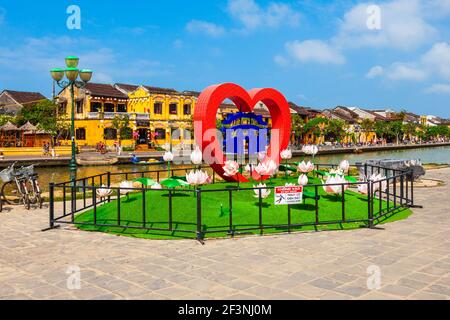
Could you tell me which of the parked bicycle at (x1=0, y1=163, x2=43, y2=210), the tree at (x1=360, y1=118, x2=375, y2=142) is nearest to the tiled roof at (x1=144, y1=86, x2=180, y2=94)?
the parked bicycle at (x1=0, y1=163, x2=43, y2=210)

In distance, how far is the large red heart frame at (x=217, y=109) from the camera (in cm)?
1250

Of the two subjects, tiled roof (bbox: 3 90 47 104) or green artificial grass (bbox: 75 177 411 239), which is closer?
green artificial grass (bbox: 75 177 411 239)

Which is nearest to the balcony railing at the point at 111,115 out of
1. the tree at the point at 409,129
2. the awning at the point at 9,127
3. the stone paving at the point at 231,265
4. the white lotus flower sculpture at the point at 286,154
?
the awning at the point at 9,127

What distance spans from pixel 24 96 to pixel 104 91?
13666mm

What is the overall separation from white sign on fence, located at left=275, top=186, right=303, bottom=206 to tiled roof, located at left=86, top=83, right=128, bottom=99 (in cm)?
4559

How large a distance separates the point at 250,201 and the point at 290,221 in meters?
1.97

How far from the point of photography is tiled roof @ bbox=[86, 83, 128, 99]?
Result: 2025 inches

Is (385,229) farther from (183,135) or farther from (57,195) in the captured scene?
(183,135)

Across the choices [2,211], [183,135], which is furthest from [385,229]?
[183,135]

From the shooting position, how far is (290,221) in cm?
926

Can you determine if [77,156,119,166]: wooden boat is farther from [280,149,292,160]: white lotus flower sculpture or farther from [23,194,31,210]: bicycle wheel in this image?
[280,149,292,160]: white lotus flower sculpture

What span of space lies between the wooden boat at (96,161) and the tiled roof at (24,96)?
25.2m

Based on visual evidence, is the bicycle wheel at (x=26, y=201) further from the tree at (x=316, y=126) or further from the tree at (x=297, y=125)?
the tree at (x=316, y=126)

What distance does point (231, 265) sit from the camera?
22.1 ft
